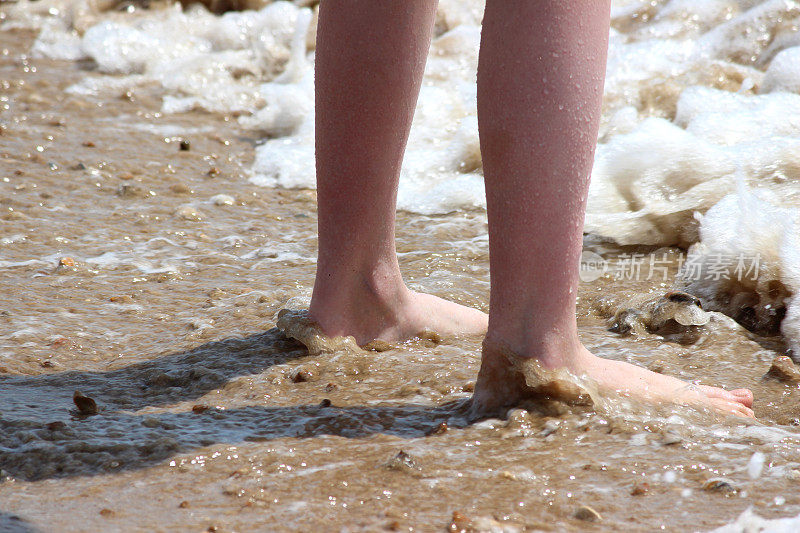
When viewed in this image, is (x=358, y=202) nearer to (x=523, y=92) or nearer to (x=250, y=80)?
(x=523, y=92)

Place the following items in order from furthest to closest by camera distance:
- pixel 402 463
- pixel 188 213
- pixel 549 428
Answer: pixel 188 213, pixel 549 428, pixel 402 463

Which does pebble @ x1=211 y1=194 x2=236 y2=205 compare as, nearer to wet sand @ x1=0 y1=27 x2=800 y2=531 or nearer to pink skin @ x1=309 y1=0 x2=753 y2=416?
wet sand @ x1=0 y1=27 x2=800 y2=531

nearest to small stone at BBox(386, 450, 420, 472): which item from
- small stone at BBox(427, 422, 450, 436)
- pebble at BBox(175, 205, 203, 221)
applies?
small stone at BBox(427, 422, 450, 436)

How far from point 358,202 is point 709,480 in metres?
0.92

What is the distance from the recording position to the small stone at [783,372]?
6.24ft

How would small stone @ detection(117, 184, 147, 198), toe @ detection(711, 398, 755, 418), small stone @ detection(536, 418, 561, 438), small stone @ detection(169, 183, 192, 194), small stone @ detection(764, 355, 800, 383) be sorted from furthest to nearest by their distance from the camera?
1. small stone @ detection(169, 183, 192, 194)
2. small stone @ detection(117, 184, 147, 198)
3. small stone @ detection(764, 355, 800, 383)
4. toe @ detection(711, 398, 755, 418)
5. small stone @ detection(536, 418, 561, 438)

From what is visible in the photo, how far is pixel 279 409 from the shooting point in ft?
5.63

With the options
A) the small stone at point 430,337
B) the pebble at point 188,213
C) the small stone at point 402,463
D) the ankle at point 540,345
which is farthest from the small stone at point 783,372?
the pebble at point 188,213

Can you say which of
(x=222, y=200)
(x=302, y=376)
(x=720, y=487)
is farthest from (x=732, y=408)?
(x=222, y=200)

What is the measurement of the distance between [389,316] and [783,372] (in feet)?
2.97

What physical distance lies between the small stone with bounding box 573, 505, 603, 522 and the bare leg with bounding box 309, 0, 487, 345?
83 cm

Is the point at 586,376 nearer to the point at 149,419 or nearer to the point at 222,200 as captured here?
the point at 149,419

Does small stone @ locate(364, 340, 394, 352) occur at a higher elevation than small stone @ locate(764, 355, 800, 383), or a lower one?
lower

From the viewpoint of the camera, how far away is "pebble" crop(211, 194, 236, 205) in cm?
324
